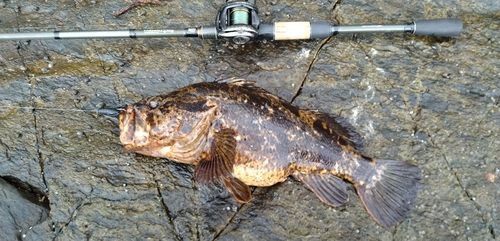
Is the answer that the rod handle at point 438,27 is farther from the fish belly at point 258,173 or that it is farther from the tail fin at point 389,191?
the fish belly at point 258,173

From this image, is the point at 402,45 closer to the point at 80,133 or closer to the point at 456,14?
the point at 456,14

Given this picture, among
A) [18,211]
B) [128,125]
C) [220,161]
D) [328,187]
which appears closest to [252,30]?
[220,161]

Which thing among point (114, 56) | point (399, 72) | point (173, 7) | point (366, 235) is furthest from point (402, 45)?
point (114, 56)

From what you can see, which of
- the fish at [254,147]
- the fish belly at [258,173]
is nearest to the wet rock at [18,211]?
the fish at [254,147]

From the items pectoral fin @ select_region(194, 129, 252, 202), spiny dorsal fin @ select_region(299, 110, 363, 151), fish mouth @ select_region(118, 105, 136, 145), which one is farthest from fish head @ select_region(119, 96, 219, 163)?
spiny dorsal fin @ select_region(299, 110, 363, 151)

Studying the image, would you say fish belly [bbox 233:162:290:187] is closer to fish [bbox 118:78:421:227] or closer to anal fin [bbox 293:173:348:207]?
fish [bbox 118:78:421:227]

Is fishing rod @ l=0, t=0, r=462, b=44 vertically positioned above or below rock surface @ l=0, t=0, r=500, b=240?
above

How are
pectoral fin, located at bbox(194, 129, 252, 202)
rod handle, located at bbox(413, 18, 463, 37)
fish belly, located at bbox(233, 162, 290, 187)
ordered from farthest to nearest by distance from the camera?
rod handle, located at bbox(413, 18, 463, 37) < fish belly, located at bbox(233, 162, 290, 187) < pectoral fin, located at bbox(194, 129, 252, 202)
